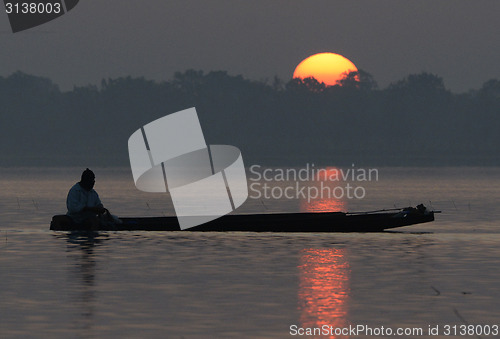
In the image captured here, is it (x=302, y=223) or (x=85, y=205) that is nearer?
(x=85, y=205)

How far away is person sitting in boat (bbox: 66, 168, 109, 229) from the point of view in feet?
104

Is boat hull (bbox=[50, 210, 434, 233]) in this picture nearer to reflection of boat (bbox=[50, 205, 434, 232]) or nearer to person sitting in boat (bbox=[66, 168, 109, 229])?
reflection of boat (bbox=[50, 205, 434, 232])

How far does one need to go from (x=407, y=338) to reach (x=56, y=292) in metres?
7.49

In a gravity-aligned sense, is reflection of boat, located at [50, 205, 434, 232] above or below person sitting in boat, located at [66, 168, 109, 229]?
below

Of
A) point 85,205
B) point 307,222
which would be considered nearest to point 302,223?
point 307,222

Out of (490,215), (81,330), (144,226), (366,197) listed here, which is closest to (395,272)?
(81,330)

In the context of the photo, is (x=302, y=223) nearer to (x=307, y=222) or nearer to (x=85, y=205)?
(x=307, y=222)

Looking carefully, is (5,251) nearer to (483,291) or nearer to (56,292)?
(56,292)

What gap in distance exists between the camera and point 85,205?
3238 centimetres

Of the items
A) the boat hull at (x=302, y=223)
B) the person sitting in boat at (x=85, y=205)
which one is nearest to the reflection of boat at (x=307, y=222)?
the boat hull at (x=302, y=223)

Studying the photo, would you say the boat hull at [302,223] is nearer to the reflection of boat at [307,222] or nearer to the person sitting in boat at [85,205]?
the reflection of boat at [307,222]

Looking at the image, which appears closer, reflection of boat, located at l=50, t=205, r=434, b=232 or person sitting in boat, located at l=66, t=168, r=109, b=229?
person sitting in boat, located at l=66, t=168, r=109, b=229

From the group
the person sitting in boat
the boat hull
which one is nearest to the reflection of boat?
the boat hull

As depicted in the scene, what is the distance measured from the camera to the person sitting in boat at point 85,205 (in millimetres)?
31594
